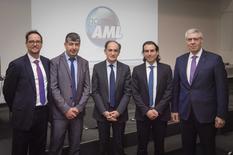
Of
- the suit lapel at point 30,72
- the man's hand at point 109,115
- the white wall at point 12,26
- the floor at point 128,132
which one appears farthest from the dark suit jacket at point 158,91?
the white wall at point 12,26

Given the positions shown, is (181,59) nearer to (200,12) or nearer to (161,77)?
(161,77)

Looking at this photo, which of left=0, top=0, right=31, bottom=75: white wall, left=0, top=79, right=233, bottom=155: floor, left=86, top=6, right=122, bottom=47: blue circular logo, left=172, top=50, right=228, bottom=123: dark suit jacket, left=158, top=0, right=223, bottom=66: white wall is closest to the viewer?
left=172, top=50, right=228, bottom=123: dark suit jacket

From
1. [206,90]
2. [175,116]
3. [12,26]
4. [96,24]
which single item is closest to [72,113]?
[175,116]

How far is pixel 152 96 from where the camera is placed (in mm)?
2850

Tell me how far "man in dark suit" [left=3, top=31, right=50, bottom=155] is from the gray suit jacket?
11cm

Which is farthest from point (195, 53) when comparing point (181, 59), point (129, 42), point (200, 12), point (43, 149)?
point (200, 12)

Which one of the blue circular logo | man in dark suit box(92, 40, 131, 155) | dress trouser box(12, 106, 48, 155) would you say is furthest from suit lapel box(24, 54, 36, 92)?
the blue circular logo

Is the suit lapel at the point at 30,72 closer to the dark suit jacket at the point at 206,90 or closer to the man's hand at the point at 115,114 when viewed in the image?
the man's hand at the point at 115,114

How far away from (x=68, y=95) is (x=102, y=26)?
2.69m

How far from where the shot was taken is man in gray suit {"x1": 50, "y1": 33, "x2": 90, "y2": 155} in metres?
2.62

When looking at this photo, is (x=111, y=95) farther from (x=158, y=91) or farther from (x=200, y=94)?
(x=200, y=94)

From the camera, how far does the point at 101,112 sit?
9.11 feet

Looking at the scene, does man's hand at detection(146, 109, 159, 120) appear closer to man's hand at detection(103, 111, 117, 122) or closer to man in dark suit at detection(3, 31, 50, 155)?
man's hand at detection(103, 111, 117, 122)

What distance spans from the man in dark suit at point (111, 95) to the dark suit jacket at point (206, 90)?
1.74ft
